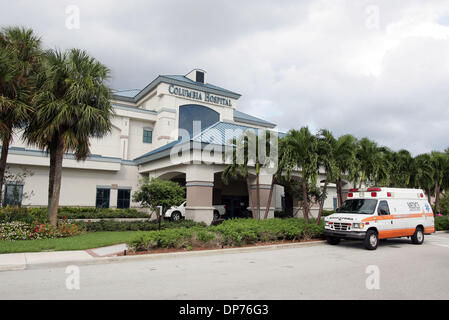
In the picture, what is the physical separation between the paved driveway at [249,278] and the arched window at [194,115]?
23.0m

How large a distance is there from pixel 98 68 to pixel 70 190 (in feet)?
40.2

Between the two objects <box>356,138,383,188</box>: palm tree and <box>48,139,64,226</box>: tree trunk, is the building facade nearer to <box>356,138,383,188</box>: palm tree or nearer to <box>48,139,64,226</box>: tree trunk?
<box>48,139,64,226</box>: tree trunk

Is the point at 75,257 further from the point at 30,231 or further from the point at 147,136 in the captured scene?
the point at 147,136

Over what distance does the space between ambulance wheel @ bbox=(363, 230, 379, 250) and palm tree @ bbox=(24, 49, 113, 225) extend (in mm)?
12253

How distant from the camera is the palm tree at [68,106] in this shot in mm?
14516

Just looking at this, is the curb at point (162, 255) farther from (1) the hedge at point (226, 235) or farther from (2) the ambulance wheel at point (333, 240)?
(2) the ambulance wheel at point (333, 240)

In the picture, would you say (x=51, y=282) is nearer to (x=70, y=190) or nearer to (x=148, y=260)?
(x=148, y=260)

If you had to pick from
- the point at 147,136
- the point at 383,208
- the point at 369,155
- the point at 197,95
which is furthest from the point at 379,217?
the point at 147,136

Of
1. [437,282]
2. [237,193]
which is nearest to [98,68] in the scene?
[437,282]

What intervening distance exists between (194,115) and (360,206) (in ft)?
72.6

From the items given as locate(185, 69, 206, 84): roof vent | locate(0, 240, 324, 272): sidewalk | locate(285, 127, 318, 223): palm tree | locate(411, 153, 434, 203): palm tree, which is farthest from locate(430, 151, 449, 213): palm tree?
locate(185, 69, 206, 84): roof vent

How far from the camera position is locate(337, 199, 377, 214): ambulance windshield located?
14.0m

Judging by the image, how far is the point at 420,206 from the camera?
15.9 metres

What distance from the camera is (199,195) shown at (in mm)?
19000
